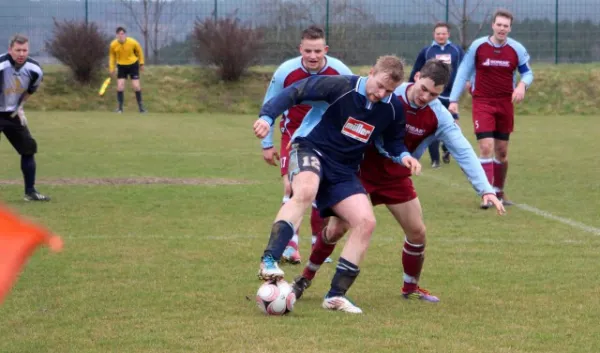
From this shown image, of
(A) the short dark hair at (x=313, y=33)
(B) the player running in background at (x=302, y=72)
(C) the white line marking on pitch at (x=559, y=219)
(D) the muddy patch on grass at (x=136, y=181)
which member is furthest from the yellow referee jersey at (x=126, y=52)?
(A) the short dark hair at (x=313, y=33)

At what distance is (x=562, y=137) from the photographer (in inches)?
769

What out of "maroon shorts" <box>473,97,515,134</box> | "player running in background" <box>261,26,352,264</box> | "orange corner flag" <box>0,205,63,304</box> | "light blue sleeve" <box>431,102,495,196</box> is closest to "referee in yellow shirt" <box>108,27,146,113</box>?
"maroon shorts" <box>473,97,515,134</box>

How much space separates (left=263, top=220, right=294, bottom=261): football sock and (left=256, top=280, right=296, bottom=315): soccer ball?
0.54 feet

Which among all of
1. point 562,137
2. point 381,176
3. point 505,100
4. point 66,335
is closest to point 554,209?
point 505,100

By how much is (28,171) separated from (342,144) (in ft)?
19.4

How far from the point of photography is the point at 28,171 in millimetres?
10648

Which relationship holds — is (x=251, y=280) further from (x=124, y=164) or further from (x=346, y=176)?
(x=124, y=164)

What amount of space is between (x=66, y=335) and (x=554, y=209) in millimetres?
6593

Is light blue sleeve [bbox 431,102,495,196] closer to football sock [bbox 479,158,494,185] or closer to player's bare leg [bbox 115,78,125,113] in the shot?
football sock [bbox 479,158,494,185]

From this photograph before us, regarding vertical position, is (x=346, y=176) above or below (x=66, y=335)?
above

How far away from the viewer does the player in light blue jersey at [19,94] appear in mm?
10430

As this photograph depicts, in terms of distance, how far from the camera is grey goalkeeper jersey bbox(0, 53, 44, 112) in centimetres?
1045

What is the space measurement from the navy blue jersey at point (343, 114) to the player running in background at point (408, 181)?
0.19 m

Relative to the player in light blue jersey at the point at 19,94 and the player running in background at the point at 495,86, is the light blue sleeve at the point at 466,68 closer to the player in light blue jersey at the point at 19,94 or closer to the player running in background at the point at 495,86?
the player running in background at the point at 495,86
